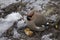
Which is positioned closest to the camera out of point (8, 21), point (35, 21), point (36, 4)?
point (35, 21)

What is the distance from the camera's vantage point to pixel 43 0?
261 centimetres

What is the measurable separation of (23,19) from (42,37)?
0.36m

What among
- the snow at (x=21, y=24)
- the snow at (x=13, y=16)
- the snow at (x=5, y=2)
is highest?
the snow at (x=5, y=2)

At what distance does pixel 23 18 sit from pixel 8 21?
0.58ft

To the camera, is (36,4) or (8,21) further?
(36,4)

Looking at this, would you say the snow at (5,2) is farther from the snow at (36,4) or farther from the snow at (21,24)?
the snow at (21,24)

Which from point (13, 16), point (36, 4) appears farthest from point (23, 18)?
point (36, 4)

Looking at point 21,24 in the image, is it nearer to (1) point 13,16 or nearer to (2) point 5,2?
(1) point 13,16

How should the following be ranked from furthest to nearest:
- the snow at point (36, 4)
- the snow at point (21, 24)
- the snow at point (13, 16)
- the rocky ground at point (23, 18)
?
the snow at point (36, 4) < the snow at point (13, 16) < the snow at point (21, 24) < the rocky ground at point (23, 18)

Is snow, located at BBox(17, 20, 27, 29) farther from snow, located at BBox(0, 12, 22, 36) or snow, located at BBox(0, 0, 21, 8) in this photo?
snow, located at BBox(0, 0, 21, 8)

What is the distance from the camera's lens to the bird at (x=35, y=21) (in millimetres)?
2066

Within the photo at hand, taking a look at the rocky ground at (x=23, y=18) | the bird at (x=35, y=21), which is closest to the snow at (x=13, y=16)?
the rocky ground at (x=23, y=18)

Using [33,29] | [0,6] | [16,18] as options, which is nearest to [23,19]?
[16,18]

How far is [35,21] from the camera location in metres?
2.11
